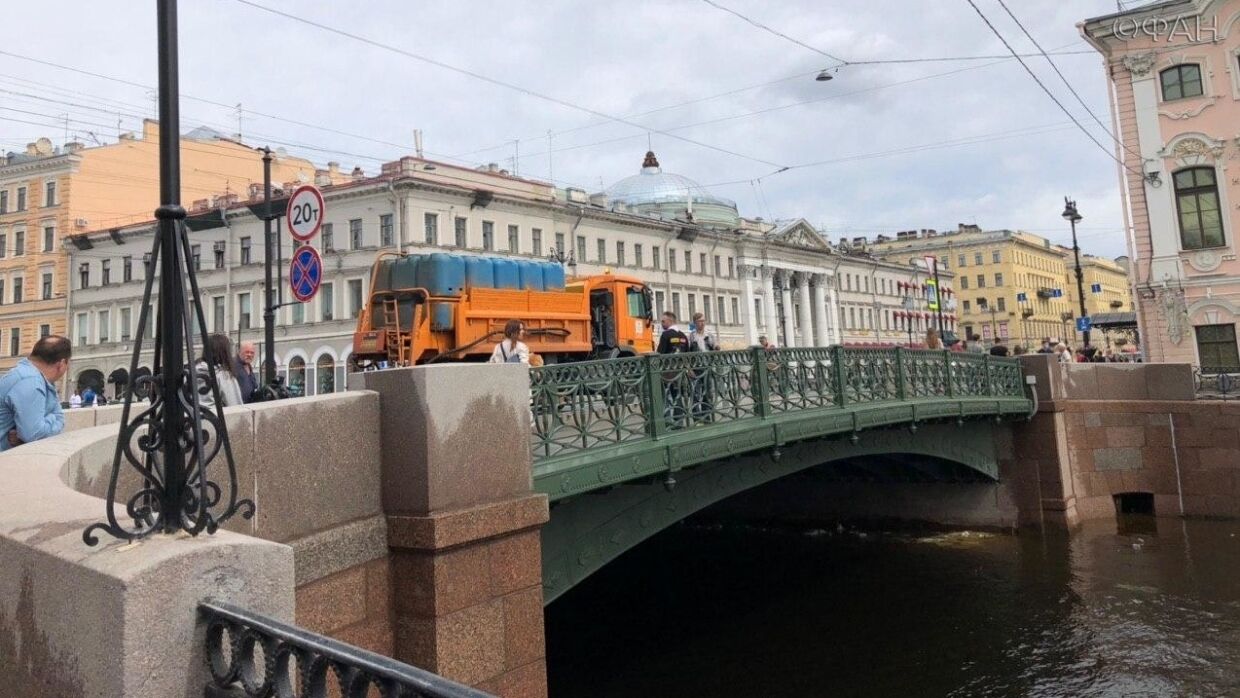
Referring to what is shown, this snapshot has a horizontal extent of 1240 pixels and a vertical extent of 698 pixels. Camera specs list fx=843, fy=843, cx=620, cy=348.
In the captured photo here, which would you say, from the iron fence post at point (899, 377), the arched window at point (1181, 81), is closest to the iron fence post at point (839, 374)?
the iron fence post at point (899, 377)

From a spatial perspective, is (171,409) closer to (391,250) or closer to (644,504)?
(644,504)

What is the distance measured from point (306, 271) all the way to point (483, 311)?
8069 mm

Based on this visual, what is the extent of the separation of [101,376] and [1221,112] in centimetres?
4826

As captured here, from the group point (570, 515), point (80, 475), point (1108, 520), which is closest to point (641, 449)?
point (570, 515)

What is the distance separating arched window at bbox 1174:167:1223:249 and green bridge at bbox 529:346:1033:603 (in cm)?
1585

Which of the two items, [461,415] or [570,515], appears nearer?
[461,415]

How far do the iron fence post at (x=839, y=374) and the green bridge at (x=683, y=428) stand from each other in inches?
0.8

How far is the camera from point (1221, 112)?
78.1 ft

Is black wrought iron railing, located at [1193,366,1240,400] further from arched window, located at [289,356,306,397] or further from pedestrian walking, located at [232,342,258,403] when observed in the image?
arched window, located at [289,356,306,397]

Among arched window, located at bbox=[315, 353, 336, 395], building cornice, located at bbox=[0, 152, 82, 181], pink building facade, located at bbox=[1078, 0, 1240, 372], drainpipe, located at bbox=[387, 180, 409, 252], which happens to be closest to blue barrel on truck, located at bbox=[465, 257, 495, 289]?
pink building facade, located at bbox=[1078, 0, 1240, 372]

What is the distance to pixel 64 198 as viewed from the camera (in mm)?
43719

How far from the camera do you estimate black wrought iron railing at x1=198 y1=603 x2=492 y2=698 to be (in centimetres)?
186

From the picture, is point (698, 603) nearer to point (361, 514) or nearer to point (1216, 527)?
point (361, 514)

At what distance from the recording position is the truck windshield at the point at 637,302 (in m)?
18.6
